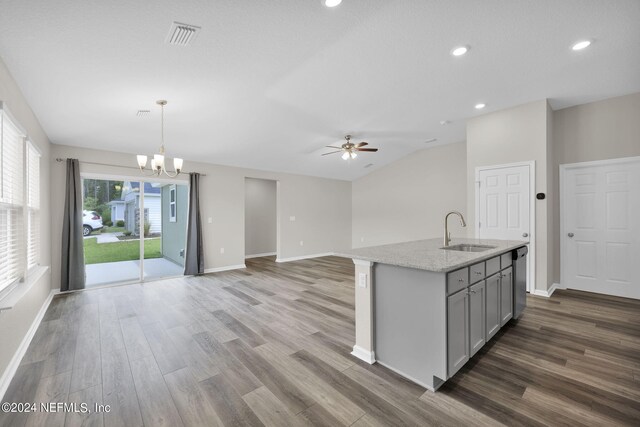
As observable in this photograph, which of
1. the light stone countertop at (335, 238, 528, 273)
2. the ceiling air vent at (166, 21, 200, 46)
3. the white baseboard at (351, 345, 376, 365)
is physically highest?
the ceiling air vent at (166, 21, 200, 46)

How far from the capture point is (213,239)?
6.20 m

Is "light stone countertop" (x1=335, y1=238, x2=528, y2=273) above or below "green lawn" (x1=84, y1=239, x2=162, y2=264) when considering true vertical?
above

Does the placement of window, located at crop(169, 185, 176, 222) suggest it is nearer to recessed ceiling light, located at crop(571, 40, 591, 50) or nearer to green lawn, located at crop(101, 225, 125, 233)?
green lawn, located at crop(101, 225, 125, 233)

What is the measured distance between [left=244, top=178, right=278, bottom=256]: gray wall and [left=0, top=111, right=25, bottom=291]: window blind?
5.62 metres

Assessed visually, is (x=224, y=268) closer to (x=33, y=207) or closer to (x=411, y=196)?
(x=33, y=207)

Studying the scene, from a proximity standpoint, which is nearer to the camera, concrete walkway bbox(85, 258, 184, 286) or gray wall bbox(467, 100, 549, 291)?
gray wall bbox(467, 100, 549, 291)

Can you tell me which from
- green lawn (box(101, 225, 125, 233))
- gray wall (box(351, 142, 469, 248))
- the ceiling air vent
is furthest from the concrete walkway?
gray wall (box(351, 142, 469, 248))

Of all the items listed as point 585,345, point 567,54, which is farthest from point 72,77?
point 585,345

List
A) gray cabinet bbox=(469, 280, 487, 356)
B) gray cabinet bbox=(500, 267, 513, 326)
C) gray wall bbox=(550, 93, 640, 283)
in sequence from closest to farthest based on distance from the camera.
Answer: gray cabinet bbox=(469, 280, 487, 356), gray cabinet bbox=(500, 267, 513, 326), gray wall bbox=(550, 93, 640, 283)

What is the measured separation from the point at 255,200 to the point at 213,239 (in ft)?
8.89

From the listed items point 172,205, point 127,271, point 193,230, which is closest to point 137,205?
point 172,205

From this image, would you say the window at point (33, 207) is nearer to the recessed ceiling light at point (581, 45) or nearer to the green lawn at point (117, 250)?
the green lawn at point (117, 250)

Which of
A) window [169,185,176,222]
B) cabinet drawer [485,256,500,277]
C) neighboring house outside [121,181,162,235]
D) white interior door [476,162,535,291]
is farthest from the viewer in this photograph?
window [169,185,176,222]

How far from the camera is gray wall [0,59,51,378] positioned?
7.31ft
